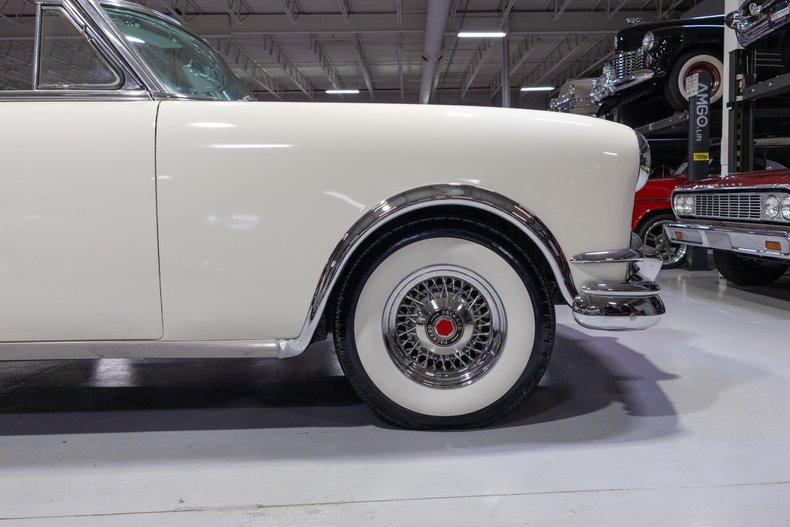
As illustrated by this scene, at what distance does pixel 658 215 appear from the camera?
6.75 metres

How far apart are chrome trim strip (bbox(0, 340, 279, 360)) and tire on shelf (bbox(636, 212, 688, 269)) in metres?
5.79

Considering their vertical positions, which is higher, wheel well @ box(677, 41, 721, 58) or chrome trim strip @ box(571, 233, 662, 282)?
wheel well @ box(677, 41, 721, 58)

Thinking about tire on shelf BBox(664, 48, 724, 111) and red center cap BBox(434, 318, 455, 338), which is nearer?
red center cap BBox(434, 318, 455, 338)

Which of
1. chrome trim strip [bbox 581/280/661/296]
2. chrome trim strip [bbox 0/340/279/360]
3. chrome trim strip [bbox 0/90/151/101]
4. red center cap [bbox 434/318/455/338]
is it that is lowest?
chrome trim strip [bbox 0/340/279/360]

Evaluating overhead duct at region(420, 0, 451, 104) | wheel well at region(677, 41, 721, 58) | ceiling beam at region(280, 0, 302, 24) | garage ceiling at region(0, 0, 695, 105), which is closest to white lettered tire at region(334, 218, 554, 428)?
wheel well at region(677, 41, 721, 58)

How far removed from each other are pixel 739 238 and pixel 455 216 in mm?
3226

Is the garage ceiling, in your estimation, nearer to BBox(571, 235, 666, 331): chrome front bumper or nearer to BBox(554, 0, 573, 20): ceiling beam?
BBox(554, 0, 573, 20): ceiling beam

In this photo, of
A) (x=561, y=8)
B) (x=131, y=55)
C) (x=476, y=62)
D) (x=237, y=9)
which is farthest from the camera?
(x=476, y=62)

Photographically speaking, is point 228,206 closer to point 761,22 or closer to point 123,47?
point 123,47

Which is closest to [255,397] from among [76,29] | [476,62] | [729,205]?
[76,29]

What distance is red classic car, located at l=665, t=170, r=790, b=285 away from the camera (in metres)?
3.95

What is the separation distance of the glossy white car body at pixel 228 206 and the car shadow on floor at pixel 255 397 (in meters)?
0.41

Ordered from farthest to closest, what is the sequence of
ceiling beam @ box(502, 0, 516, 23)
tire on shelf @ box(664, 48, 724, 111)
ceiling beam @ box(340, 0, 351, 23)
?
ceiling beam @ box(502, 0, 516, 23)
ceiling beam @ box(340, 0, 351, 23)
tire on shelf @ box(664, 48, 724, 111)

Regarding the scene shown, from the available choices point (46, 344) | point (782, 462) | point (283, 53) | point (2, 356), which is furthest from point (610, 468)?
point (283, 53)
